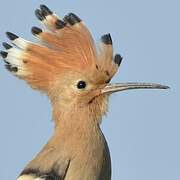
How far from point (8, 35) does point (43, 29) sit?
206mm

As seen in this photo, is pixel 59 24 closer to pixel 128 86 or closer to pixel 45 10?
pixel 45 10

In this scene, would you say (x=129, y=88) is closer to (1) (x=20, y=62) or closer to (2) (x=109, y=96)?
(2) (x=109, y=96)

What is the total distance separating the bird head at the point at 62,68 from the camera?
786cm

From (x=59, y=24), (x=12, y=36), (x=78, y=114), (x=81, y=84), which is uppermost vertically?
(x=59, y=24)

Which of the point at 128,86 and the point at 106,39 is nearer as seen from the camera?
the point at 128,86

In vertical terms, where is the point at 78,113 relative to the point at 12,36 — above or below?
below

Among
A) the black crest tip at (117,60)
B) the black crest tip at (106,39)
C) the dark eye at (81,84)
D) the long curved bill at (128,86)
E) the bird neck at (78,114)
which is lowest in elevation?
the bird neck at (78,114)

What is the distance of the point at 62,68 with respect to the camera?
786cm

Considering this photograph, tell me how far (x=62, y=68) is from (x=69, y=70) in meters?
0.04

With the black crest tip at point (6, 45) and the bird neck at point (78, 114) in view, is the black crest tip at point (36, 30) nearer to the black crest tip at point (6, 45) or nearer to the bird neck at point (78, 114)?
the black crest tip at point (6, 45)

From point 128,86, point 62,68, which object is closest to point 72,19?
point 62,68

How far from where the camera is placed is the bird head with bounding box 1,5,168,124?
25.8 feet

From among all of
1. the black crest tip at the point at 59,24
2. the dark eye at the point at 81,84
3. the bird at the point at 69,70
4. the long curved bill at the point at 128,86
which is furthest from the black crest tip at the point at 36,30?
the long curved bill at the point at 128,86

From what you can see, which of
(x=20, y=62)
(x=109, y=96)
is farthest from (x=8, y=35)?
(x=109, y=96)
